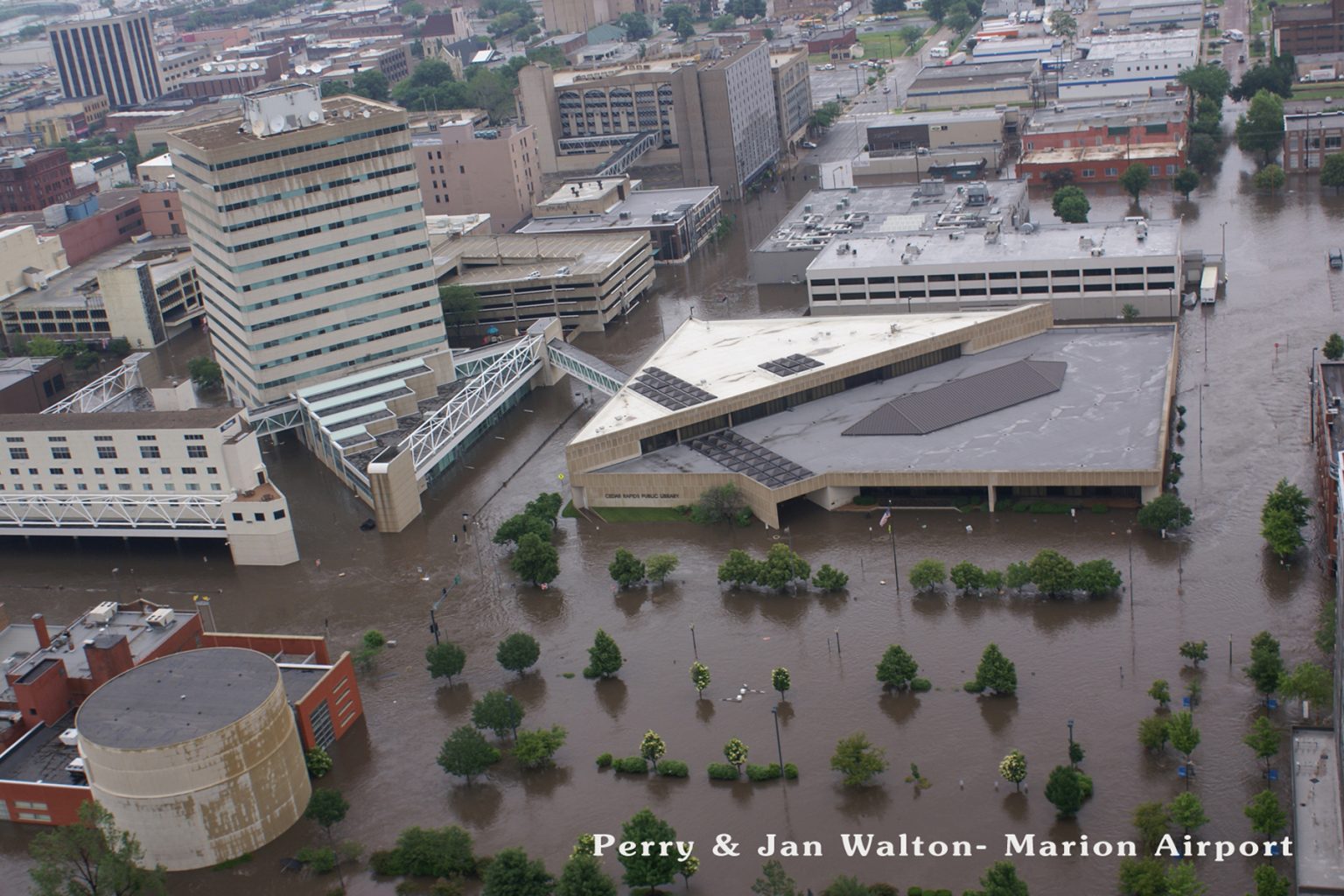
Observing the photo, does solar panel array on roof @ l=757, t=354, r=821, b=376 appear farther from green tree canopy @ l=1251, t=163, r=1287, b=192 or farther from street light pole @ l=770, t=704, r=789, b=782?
green tree canopy @ l=1251, t=163, r=1287, b=192

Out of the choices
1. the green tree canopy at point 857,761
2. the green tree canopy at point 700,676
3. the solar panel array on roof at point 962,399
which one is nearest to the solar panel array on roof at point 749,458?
the solar panel array on roof at point 962,399

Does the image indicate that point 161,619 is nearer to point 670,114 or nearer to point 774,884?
point 774,884

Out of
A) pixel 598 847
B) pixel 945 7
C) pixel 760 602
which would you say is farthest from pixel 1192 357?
pixel 945 7

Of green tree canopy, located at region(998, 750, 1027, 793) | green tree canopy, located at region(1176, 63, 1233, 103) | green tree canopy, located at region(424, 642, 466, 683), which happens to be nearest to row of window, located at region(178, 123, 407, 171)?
green tree canopy, located at region(424, 642, 466, 683)

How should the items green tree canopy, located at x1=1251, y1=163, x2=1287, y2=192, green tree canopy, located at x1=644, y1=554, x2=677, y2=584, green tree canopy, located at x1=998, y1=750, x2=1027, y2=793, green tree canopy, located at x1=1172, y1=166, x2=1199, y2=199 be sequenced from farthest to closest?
green tree canopy, located at x1=1172, y1=166, x2=1199, y2=199 → green tree canopy, located at x1=1251, y1=163, x2=1287, y2=192 → green tree canopy, located at x1=644, y1=554, x2=677, y2=584 → green tree canopy, located at x1=998, y1=750, x2=1027, y2=793

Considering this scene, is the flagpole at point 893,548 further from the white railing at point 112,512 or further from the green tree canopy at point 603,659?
the white railing at point 112,512

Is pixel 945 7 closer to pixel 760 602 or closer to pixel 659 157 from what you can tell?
pixel 659 157
